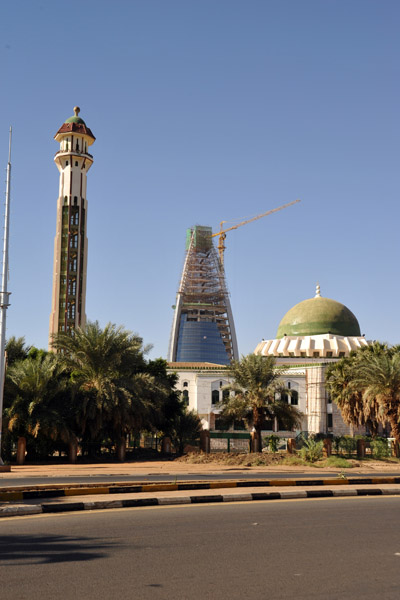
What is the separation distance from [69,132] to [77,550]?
2903 inches

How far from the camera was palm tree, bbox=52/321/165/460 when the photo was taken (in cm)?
3095

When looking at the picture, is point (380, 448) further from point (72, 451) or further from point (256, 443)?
point (72, 451)

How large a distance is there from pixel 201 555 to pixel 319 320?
245 feet

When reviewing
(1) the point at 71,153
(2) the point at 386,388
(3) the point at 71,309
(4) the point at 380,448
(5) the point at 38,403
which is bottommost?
(4) the point at 380,448

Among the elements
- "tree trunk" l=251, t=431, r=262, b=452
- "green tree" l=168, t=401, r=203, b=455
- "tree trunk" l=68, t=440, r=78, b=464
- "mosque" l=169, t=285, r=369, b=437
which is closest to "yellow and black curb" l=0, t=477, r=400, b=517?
"tree trunk" l=68, t=440, r=78, b=464

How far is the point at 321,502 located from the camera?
1286 cm

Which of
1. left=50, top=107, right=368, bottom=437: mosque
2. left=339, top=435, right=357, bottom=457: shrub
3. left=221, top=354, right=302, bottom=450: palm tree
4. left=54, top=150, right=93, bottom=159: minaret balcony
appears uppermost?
left=54, top=150, right=93, bottom=159: minaret balcony

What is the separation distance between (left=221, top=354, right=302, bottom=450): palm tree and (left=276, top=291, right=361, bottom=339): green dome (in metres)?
42.1

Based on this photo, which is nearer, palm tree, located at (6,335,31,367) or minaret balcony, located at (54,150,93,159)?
palm tree, located at (6,335,31,367)

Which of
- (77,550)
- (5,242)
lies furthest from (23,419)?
(77,550)

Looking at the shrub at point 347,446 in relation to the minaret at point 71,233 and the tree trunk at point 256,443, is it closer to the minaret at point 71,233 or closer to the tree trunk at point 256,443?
the tree trunk at point 256,443

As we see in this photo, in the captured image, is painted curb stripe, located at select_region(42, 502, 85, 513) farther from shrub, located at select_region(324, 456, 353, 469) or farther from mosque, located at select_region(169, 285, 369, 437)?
mosque, located at select_region(169, 285, 369, 437)

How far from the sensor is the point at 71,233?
2965 inches

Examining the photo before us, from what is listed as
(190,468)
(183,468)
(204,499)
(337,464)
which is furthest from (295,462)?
(204,499)
